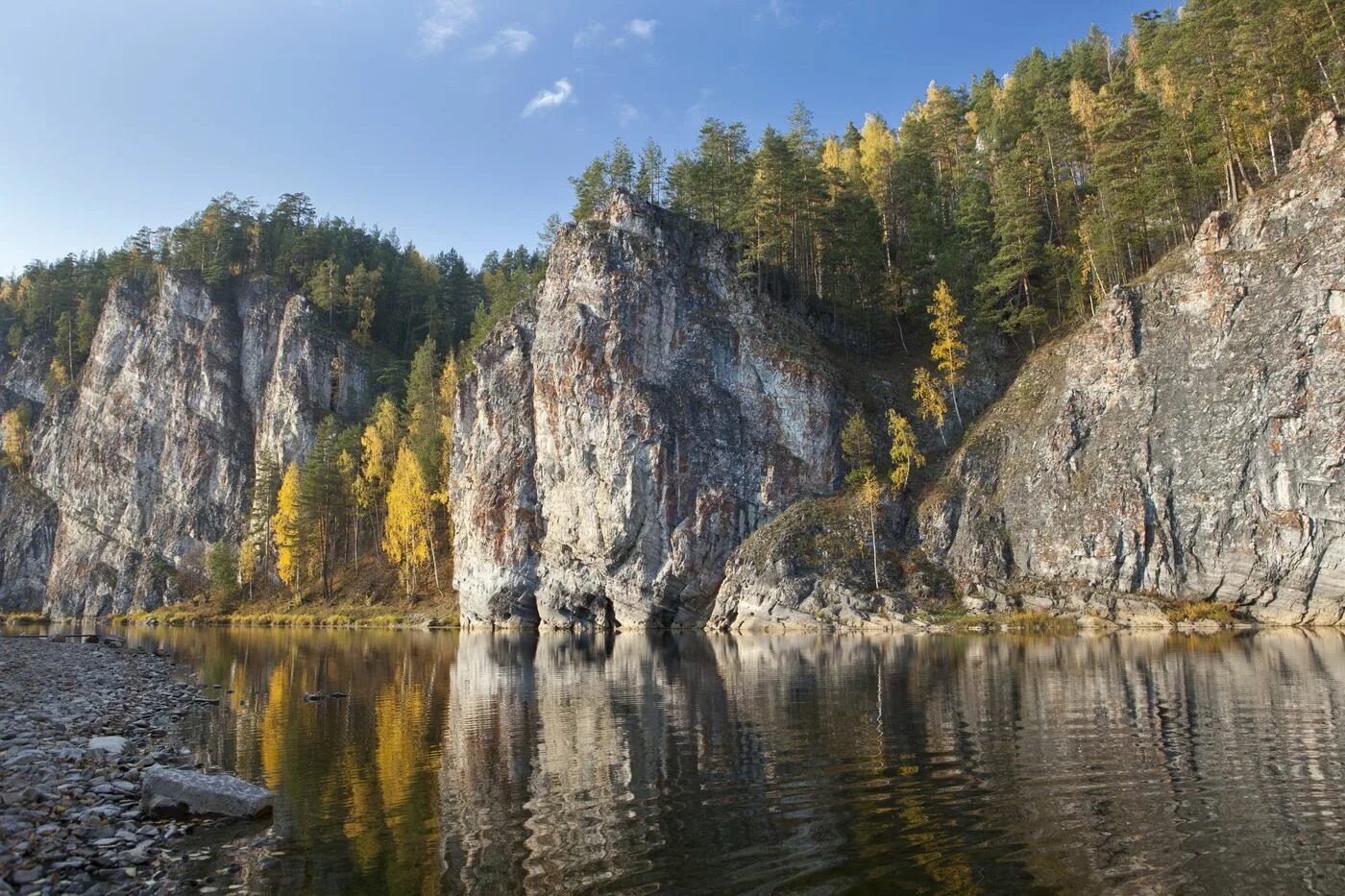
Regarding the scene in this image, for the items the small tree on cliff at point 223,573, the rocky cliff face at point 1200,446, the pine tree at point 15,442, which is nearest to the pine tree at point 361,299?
the small tree on cliff at point 223,573

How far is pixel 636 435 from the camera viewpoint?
2621 inches

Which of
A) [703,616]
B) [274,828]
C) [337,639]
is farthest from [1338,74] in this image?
[337,639]

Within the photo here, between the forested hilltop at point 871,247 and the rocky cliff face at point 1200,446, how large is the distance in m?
6.62

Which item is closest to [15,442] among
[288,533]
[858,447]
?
[288,533]

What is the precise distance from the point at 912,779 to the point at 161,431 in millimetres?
118039

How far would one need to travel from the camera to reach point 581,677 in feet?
107

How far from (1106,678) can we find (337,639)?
172ft

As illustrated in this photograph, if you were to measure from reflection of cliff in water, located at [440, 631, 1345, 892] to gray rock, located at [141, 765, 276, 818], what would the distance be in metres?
3.24

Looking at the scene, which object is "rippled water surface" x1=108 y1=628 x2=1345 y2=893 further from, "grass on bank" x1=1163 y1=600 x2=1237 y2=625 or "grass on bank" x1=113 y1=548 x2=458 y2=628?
"grass on bank" x1=113 y1=548 x2=458 y2=628

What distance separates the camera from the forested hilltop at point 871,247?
54375mm

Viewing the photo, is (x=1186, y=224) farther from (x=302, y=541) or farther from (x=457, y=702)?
(x=302, y=541)

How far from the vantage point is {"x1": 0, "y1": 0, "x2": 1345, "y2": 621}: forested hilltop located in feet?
178

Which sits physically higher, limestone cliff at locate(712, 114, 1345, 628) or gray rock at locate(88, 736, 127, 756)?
limestone cliff at locate(712, 114, 1345, 628)

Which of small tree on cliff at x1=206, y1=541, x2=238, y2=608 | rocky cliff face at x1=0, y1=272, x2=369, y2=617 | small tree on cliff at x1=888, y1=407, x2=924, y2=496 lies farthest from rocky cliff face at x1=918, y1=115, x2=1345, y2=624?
rocky cliff face at x1=0, y1=272, x2=369, y2=617
